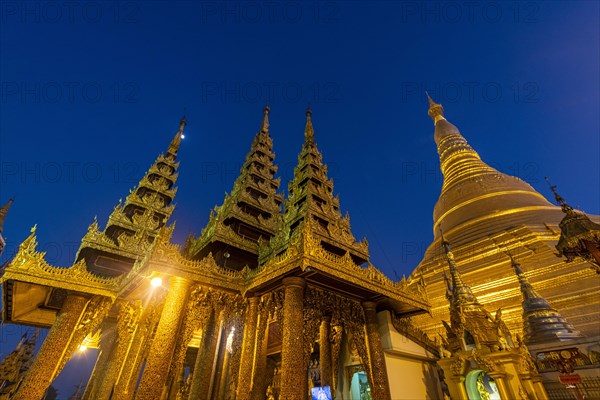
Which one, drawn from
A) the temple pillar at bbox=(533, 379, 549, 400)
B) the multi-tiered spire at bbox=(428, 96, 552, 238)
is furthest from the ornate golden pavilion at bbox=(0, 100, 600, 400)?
the multi-tiered spire at bbox=(428, 96, 552, 238)

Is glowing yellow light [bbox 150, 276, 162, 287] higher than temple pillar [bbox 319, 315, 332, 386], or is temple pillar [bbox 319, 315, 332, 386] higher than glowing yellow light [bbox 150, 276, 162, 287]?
glowing yellow light [bbox 150, 276, 162, 287]

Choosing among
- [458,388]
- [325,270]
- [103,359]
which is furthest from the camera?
[103,359]

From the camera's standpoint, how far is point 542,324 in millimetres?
11164

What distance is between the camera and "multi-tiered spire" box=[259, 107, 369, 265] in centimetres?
1340

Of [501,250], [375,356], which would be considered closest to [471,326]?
[375,356]

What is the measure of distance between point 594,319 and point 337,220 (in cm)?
1104

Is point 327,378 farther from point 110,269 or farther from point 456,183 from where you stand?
point 456,183

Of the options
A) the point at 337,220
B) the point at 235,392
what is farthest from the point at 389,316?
the point at 235,392

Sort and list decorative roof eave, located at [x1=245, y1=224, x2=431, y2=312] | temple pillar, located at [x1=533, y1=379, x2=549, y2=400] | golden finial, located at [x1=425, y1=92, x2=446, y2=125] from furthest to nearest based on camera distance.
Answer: golden finial, located at [x1=425, y1=92, x2=446, y2=125] < decorative roof eave, located at [x1=245, y1=224, x2=431, y2=312] < temple pillar, located at [x1=533, y1=379, x2=549, y2=400]

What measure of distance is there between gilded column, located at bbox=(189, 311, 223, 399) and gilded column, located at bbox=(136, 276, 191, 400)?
192 centimetres

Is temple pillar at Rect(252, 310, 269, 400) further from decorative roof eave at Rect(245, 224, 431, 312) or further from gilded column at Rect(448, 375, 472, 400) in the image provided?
gilded column at Rect(448, 375, 472, 400)

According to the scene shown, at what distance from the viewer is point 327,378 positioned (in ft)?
38.6

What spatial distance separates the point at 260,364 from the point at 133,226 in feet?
39.9

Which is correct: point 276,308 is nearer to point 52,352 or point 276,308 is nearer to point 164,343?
point 164,343
